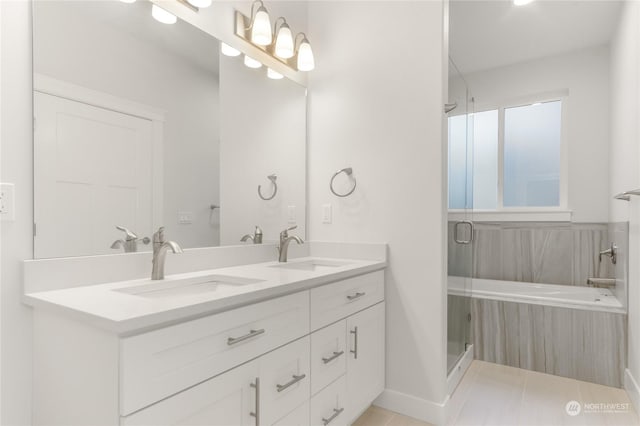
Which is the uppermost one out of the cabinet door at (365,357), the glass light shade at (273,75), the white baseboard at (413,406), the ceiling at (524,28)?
the ceiling at (524,28)

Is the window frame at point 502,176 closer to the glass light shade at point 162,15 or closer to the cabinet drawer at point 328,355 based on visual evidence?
the cabinet drawer at point 328,355

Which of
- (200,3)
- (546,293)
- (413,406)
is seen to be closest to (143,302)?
(200,3)

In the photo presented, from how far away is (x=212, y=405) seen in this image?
1.07 m

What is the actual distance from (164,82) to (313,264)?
1251 millimetres

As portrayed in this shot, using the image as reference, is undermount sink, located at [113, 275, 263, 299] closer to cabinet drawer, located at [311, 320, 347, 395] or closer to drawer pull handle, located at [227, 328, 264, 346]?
drawer pull handle, located at [227, 328, 264, 346]

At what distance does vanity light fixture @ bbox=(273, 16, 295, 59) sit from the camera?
2.05m

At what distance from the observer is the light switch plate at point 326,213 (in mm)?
2289

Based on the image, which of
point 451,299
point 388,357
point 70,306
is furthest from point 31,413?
point 451,299

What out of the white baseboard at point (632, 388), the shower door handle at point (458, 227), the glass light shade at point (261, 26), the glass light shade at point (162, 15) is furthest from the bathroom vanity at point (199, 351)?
the white baseboard at point (632, 388)

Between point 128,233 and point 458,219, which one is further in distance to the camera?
point 458,219

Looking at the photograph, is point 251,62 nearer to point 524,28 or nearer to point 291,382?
point 291,382

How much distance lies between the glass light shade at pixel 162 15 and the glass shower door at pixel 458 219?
1440 millimetres

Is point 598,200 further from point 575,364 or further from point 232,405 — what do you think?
point 232,405

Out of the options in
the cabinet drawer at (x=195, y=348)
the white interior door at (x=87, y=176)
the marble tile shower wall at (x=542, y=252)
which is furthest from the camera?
the marble tile shower wall at (x=542, y=252)
